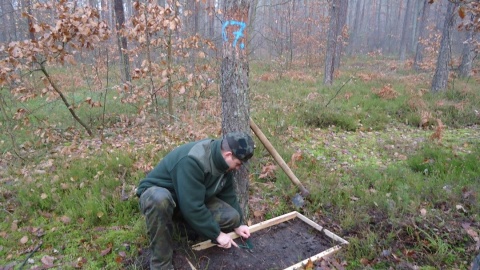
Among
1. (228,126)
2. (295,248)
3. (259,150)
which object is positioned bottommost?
(295,248)

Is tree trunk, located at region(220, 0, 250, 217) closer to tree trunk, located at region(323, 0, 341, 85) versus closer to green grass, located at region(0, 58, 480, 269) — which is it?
green grass, located at region(0, 58, 480, 269)

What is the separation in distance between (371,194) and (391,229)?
0.77 meters

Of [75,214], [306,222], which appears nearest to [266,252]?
[306,222]

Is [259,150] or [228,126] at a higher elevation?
[228,126]

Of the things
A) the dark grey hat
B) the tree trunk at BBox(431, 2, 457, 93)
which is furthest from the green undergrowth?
the tree trunk at BBox(431, 2, 457, 93)

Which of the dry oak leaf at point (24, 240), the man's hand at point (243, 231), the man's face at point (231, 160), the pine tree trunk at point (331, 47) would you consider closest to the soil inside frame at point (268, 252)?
the man's hand at point (243, 231)

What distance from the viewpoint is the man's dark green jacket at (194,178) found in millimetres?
2830

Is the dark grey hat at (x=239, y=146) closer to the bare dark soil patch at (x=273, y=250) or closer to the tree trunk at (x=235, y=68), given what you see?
the tree trunk at (x=235, y=68)

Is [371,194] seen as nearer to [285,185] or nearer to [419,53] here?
[285,185]

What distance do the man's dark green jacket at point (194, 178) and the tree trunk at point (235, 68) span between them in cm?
65

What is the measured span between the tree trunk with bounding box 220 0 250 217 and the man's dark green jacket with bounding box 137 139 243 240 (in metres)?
0.65

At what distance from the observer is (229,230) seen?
352cm

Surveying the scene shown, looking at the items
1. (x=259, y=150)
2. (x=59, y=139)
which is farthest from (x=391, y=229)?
(x=59, y=139)

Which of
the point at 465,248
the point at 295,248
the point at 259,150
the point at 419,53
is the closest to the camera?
the point at 465,248
